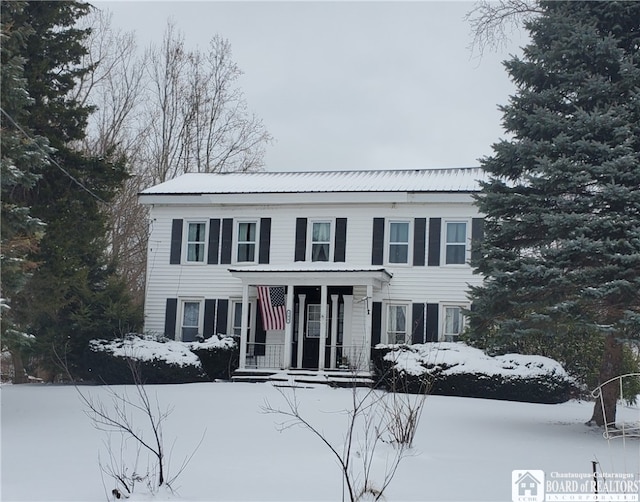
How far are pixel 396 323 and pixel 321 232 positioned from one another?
3.70 metres

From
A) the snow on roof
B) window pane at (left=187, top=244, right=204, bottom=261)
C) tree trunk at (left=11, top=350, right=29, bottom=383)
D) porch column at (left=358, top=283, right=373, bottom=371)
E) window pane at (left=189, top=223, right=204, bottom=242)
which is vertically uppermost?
the snow on roof

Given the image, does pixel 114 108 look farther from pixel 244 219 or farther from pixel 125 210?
pixel 244 219

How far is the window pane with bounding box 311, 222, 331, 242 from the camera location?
80.2 ft

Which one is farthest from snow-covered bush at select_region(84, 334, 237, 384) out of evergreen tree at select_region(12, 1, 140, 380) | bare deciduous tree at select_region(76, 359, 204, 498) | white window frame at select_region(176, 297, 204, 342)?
bare deciduous tree at select_region(76, 359, 204, 498)

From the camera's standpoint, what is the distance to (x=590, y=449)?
11.6 metres

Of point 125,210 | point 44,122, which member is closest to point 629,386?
point 44,122

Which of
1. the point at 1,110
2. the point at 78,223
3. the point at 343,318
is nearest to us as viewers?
the point at 1,110

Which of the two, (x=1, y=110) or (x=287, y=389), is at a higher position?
(x=1, y=110)

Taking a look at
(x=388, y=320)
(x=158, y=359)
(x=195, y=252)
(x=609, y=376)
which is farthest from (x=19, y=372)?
(x=609, y=376)

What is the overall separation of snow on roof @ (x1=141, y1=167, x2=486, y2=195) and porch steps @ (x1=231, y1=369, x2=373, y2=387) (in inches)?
228

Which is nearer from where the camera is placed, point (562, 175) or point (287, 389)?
point (562, 175)

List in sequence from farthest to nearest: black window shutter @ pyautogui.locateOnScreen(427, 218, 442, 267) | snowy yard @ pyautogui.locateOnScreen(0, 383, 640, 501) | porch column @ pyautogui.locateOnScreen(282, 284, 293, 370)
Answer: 1. black window shutter @ pyautogui.locateOnScreen(427, 218, 442, 267)
2. porch column @ pyautogui.locateOnScreen(282, 284, 293, 370)
3. snowy yard @ pyautogui.locateOnScreen(0, 383, 640, 501)

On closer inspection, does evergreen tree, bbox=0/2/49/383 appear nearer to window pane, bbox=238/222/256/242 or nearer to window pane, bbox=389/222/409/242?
window pane, bbox=238/222/256/242

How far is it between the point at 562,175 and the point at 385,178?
45.3 ft
